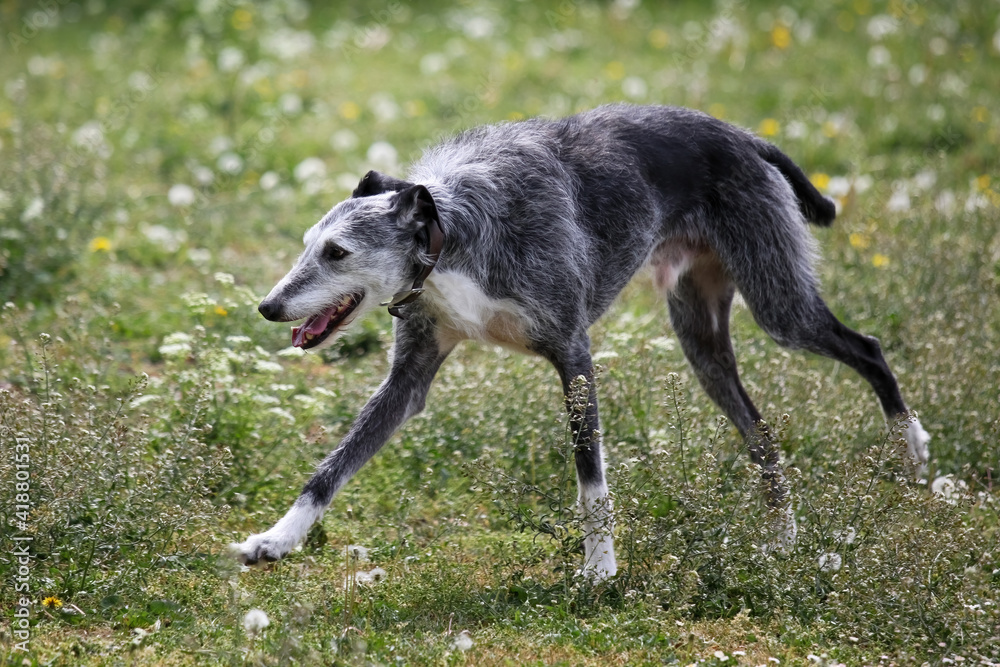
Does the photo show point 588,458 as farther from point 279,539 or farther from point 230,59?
point 230,59

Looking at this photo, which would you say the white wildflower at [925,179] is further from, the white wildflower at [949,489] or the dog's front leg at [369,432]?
the dog's front leg at [369,432]

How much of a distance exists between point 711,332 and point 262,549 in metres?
2.22

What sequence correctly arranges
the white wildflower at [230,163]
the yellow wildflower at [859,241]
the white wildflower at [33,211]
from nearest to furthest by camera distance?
1. the white wildflower at [33,211]
2. the yellow wildflower at [859,241]
3. the white wildflower at [230,163]

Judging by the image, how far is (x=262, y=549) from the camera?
12.4ft

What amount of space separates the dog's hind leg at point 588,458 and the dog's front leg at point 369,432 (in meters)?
0.46

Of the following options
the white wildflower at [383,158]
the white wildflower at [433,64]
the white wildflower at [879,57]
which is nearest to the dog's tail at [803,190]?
the white wildflower at [383,158]

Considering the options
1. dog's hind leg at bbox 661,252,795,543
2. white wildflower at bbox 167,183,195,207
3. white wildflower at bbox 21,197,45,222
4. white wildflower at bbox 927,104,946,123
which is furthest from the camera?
white wildflower at bbox 927,104,946,123

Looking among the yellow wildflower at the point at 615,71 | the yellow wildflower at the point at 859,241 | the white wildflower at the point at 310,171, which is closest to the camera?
the yellow wildflower at the point at 859,241

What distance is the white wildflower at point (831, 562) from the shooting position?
13.3 feet

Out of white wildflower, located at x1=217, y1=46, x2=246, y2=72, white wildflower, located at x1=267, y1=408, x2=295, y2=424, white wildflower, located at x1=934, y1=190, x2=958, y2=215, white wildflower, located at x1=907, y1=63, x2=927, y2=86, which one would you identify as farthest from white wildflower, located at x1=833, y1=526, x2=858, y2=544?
white wildflower, located at x1=217, y1=46, x2=246, y2=72

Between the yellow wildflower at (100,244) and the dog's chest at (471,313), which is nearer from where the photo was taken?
the dog's chest at (471,313)

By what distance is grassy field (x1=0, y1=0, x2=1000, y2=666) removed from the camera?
3.79m

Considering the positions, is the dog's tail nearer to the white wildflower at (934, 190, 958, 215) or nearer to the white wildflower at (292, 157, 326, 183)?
the white wildflower at (934, 190, 958, 215)

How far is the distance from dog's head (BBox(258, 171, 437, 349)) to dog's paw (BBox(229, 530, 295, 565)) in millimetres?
651
